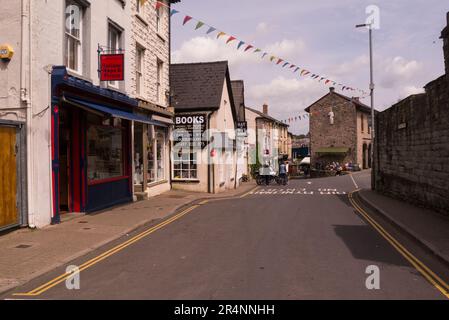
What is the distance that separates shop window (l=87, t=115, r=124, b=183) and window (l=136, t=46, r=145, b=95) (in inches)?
93.3

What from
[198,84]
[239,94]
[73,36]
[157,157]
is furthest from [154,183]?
[239,94]

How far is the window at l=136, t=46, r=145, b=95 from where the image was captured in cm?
1631

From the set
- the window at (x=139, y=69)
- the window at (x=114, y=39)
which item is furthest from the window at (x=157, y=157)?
the window at (x=114, y=39)

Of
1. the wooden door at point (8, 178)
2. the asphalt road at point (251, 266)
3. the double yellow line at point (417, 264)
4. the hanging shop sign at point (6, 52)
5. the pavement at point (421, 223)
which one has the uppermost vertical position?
the hanging shop sign at point (6, 52)

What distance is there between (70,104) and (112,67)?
5.93 feet

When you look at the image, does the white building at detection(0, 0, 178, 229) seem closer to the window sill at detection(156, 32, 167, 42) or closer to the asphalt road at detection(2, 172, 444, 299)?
the window sill at detection(156, 32, 167, 42)

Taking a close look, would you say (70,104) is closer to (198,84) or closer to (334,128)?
(198,84)

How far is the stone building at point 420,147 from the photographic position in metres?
11.5

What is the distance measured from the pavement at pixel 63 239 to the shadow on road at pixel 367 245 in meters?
4.85

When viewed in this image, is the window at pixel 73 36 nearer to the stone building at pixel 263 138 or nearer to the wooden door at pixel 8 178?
the wooden door at pixel 8 178

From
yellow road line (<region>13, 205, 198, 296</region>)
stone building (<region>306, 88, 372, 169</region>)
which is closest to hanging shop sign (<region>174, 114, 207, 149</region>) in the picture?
yellow road line (<region>13, 205, 198, 296</region>)

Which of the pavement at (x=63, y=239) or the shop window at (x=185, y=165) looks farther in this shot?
the shop window at (x=185, y=165)

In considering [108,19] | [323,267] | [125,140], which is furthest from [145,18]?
[323,267]

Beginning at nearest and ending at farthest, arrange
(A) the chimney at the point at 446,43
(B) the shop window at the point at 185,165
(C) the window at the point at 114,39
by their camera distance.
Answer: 1. (A) the chimney at the point at 446,43
2. (C) the window at the point at 114,39
3. (B) the shop window at the point at 185,165
